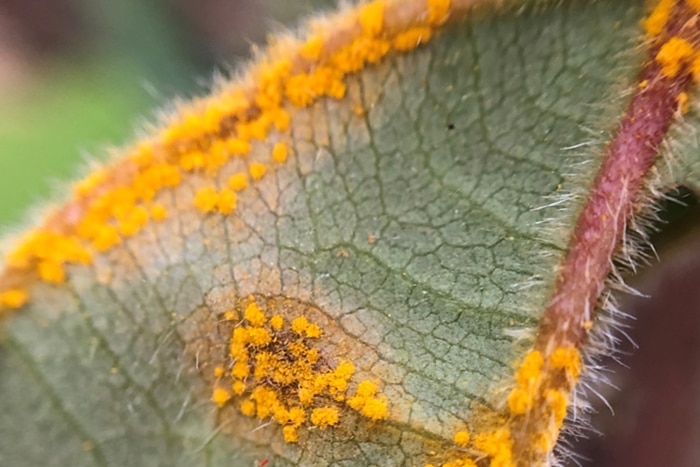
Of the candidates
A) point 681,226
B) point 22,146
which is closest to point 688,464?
point 681,226

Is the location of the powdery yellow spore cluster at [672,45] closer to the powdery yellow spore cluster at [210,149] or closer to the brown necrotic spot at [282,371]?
the powdery yellow spore cluster at [210,149]

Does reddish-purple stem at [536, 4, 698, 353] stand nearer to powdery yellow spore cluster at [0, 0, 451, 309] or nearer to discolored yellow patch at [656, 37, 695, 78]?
discolored yellow patch at [656, 37, 695, 78]

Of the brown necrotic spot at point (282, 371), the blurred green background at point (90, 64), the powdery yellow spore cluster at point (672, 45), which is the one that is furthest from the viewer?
the blurred green background at point (90, 64)

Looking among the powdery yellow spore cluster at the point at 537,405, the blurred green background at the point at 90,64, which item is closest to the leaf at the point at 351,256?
Result: the powdery yellow spore cluster at the point at 537,405

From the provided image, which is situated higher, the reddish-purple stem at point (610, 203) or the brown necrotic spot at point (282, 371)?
the reddish-purple stem at point (610, 203)

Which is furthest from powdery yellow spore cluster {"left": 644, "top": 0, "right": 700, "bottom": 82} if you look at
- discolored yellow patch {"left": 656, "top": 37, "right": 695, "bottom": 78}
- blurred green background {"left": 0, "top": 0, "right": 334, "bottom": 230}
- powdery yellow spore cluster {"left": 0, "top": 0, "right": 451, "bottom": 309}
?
blurred green background {"left": 0, "top": 0, "right": 334, "bottom": 230}

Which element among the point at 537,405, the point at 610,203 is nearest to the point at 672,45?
the point at 610,203
